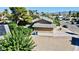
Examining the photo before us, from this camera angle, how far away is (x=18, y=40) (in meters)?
2.25

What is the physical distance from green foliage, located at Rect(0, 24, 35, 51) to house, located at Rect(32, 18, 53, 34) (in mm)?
90

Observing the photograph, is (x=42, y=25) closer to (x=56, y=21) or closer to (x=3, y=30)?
(x=56, y=21)

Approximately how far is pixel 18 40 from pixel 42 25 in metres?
0.32

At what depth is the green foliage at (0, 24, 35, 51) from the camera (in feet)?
7.22

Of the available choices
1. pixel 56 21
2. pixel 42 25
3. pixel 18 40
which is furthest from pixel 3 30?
pixel 56 21

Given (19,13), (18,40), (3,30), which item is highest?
(19,13)

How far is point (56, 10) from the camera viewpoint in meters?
2.16

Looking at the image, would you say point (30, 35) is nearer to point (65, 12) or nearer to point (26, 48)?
point (26, 48)

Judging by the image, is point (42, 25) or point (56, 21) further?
point (56, 21)

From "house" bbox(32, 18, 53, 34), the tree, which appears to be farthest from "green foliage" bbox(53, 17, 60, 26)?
the tree

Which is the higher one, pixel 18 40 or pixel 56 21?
pixel 56 21

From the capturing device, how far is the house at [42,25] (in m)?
2.17

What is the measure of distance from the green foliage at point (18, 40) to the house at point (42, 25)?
3.5 inches

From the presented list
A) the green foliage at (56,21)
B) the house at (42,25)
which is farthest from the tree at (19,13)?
the green foliage at (56,21)
